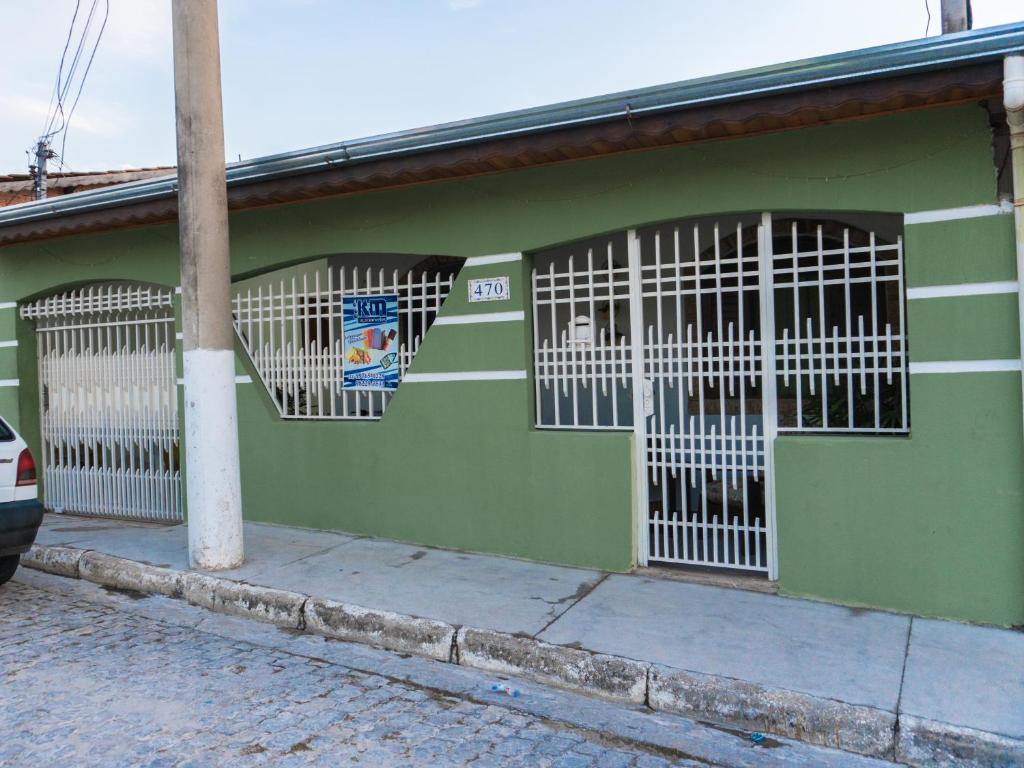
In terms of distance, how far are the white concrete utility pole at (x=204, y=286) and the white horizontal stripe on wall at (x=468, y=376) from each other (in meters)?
1.45

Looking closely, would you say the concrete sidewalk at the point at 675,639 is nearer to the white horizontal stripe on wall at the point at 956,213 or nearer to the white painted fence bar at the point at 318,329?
the white painted fence bar at the point at 318,329

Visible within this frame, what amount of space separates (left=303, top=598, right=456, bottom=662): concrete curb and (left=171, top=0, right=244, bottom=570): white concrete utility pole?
3.76ft

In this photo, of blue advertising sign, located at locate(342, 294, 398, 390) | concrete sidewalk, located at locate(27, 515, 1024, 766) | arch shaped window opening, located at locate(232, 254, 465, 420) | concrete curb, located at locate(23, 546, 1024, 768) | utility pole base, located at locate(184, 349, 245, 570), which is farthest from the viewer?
blue advertising sign, located at locate(342, 294, 398, 390)

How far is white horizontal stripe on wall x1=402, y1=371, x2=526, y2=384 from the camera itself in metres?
6.08

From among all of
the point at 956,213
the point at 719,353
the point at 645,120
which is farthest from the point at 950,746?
the point at 645,120

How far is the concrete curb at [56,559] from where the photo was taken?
6309 millimetres

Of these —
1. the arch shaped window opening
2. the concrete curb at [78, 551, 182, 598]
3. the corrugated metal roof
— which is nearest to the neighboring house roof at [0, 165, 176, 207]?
the corrugated metal roof

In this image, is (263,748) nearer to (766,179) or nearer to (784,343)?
(784,343)

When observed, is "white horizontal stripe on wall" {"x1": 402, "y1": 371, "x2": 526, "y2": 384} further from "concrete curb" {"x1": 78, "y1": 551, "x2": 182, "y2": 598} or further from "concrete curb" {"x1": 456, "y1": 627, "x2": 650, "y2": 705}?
"concrete curb" {"x1": 78, "y1": 551, "x2": 182, "y2": 598}

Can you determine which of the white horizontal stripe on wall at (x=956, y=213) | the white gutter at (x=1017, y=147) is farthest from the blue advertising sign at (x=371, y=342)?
the white gutter at (x=1017, y=147)

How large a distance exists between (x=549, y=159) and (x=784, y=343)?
2.01m

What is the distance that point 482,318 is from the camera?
20.3 ft

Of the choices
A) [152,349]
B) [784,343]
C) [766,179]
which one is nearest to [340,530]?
[152,349]

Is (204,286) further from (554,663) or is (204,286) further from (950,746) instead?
(950,746)
